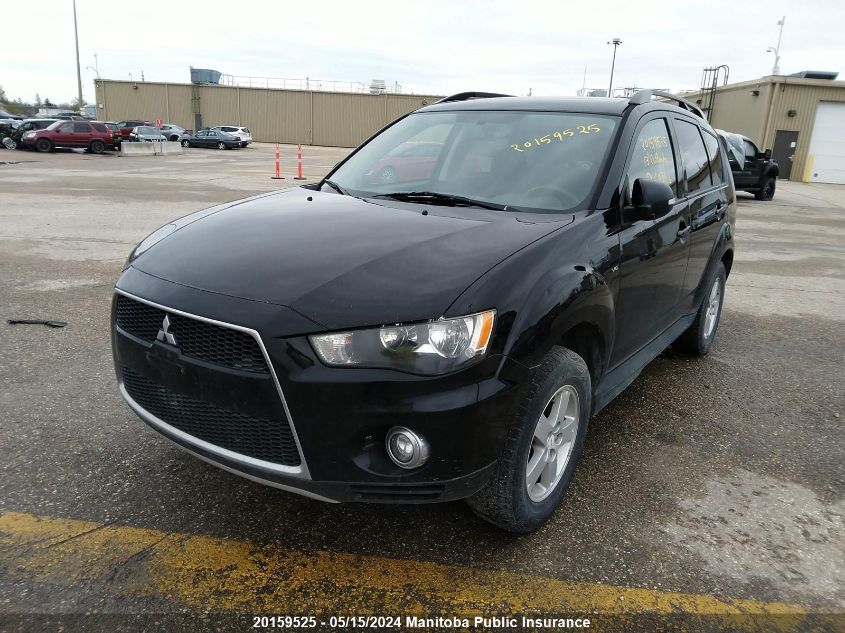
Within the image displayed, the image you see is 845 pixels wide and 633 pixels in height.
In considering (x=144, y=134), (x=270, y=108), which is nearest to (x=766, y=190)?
(x=144, y=134)

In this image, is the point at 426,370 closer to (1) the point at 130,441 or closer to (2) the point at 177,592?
(2) the point at 177,592

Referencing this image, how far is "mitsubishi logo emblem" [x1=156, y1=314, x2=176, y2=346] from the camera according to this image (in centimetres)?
238

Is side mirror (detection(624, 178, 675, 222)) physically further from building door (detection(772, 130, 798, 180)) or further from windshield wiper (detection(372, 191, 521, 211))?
building door (detection(772, 130, 798, 180))

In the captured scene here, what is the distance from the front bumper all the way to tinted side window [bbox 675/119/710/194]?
8.62 ft

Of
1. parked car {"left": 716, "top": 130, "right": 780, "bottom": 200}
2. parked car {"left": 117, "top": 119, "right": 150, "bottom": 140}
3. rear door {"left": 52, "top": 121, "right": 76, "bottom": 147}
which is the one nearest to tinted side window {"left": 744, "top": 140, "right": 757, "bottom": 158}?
parked car {"left": 716, "top": 130, "right": 780, "bottom": 200}

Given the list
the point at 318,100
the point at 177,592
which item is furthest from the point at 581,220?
the point at 318,100

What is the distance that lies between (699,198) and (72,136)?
33110 millimetres

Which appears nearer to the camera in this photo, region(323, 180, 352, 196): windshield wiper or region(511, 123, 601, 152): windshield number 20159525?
region(511, 123, 601, 152): windshield number 20159525

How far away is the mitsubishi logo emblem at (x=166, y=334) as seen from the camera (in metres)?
2.38

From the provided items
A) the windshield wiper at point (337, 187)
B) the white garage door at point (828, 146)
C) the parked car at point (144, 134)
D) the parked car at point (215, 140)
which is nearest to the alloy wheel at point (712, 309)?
the windshield wiper at point (337, 187)

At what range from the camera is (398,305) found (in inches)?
85.7

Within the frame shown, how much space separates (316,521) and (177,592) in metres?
0.63

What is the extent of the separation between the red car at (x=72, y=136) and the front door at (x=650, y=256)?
108 feet

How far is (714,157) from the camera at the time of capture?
4.87 metres
